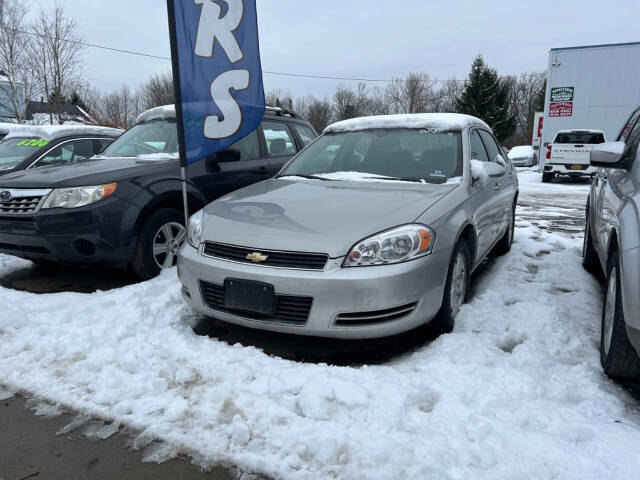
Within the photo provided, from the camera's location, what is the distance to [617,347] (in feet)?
7.87

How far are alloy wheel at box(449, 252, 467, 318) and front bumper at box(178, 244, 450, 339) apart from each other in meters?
0.28

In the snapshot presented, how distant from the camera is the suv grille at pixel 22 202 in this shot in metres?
4.00

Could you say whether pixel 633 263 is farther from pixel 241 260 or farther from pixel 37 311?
pixel 37 311

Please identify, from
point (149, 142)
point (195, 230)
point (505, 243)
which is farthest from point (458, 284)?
point (149, 142)

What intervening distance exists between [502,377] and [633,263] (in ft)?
2.79

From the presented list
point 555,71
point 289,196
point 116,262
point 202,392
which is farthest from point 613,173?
point 555,71

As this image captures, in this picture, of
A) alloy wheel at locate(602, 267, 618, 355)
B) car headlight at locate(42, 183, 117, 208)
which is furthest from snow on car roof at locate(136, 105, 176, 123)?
alloy wheel at locate(602, 267, 618, 355)

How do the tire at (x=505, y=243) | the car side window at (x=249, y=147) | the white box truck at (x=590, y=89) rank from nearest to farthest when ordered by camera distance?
the car side window at (x=249, y=147) → the tire at (x=505, y=243) → the white box truck at (x=590, y=89)

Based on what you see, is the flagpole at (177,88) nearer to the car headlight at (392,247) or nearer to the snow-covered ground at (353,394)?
the snow-covered ground at (353,394)

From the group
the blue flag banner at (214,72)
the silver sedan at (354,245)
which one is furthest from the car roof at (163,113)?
the silver sedan at (354,245)

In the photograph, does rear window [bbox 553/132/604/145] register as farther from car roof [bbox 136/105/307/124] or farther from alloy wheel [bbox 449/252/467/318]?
alloy wheel [bbox 449/252/467/318]

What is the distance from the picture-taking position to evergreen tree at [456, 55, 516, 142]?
117 ft

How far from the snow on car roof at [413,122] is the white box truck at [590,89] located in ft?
43.9

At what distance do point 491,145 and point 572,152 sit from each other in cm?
1231
